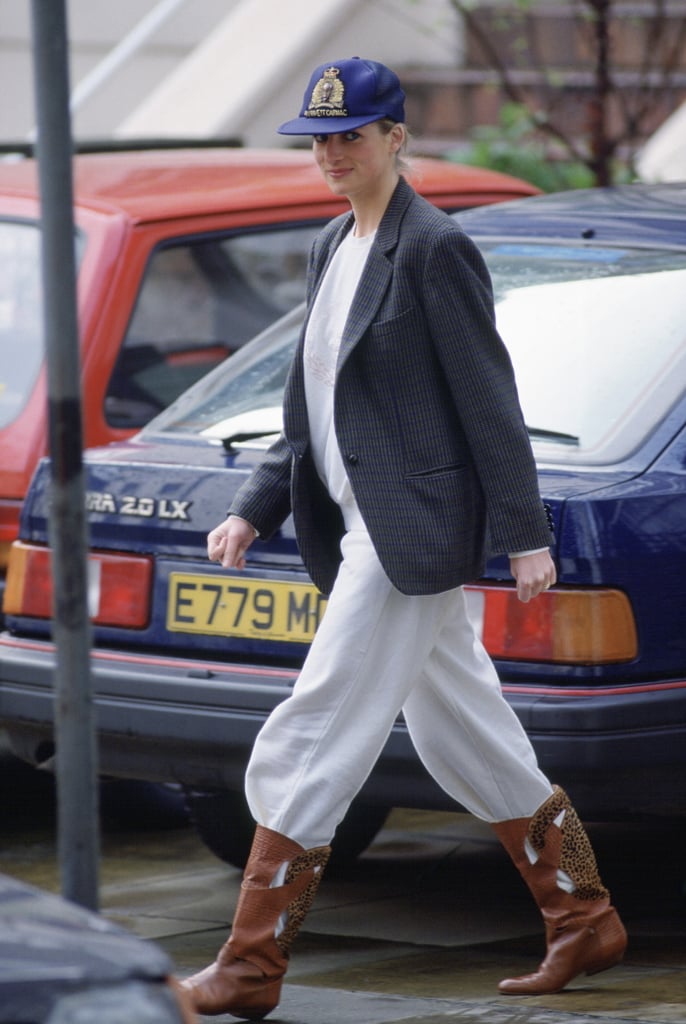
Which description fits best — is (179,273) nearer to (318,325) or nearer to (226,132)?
(318,325)

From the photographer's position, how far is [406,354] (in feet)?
12.7

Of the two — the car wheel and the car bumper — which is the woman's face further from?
the car wheel

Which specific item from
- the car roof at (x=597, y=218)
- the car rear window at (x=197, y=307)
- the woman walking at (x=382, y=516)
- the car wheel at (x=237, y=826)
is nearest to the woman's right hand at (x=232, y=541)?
the woman walking at (x=382, y=516)

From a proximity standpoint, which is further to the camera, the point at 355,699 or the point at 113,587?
the point at 113,587

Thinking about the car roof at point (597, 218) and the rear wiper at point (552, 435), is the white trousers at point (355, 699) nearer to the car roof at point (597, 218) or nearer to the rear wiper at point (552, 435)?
the rear wiper at point (552, 435)

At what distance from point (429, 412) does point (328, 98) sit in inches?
24.6

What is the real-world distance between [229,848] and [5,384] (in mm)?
1496

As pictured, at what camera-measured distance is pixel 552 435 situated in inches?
179

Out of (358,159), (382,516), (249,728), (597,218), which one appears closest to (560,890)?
(249,728)

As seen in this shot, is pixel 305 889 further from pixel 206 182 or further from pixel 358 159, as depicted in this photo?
pixel 206 182

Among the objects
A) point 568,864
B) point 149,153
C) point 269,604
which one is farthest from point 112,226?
point 568,864

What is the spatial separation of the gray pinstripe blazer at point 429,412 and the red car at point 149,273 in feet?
6.05

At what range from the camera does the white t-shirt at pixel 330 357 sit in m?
3.97

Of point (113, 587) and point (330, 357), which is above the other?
point (330, 357)
